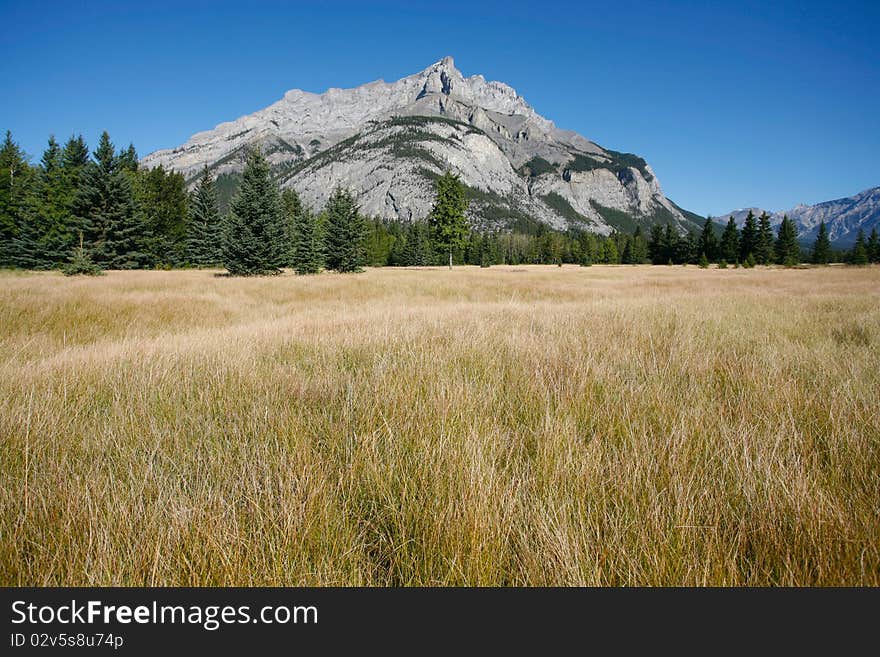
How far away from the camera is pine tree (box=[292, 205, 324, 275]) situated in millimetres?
39625

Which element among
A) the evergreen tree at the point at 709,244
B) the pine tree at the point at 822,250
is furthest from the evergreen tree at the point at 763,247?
the pine tree at the point at 822,250

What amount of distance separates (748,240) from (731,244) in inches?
93.3

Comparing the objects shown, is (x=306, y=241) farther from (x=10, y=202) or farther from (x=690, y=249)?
(x=690, y=249)

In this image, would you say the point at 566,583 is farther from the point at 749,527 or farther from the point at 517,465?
the point at 749,527

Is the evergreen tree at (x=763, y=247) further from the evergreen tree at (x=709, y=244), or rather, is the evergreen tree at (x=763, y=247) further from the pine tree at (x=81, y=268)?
the pine tree at (x=81, y=268)

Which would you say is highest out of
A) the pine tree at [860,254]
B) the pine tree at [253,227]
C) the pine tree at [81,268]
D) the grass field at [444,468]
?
the pine tree at [860,254]

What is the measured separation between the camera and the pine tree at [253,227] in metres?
24.7

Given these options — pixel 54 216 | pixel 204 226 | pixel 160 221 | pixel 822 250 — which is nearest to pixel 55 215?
pixel 54 216

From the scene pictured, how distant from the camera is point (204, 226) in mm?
37719

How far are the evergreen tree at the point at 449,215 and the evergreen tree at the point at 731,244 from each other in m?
47.2

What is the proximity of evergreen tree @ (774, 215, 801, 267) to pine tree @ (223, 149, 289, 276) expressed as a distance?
249 ft

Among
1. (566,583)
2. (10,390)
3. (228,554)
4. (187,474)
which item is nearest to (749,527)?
(566,583)

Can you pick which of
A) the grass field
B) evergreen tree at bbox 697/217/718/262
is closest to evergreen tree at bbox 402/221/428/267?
evergreen tree at bbox 697/217/718/262

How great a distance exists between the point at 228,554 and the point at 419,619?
27.2 inches
